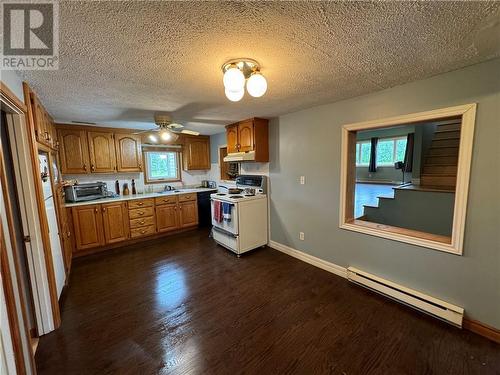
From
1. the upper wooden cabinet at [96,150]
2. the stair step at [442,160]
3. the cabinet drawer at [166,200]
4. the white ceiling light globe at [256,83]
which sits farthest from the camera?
the cabinet drawer at [166,200]

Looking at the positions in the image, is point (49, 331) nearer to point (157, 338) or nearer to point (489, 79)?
point (157, 338)

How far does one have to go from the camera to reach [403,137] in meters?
6.43

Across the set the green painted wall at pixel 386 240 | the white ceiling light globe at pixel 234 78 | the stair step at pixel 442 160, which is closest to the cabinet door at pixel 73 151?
the green painted wall at pixel 386 240

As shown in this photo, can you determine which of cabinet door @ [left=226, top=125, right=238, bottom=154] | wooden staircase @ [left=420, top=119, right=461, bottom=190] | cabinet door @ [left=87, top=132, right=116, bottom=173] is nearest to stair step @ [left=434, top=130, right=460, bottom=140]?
wooden staircase @ [left=420, top=119, right=461, bottom=190]

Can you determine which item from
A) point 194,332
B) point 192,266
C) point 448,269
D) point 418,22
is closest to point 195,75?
point 418,22

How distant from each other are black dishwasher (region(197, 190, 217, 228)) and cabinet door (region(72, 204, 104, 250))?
1855 mm

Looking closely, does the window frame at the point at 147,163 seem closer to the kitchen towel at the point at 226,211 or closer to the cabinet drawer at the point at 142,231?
the cabinet drawer at the point at 142,231

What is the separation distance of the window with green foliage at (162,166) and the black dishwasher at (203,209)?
2.64 feet

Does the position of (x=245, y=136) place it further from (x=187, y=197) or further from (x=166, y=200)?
(x=166, y=200)

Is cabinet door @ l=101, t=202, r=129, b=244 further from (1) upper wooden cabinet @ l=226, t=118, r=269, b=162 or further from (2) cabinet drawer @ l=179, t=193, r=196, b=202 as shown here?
(1) upper wooden cabinet @ l=226, t=118, r=269, b=162

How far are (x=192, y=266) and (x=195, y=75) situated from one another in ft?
8.06

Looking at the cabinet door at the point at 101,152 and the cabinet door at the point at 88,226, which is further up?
the cabinet door at the point at 101,152

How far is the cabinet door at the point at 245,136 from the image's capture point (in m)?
3.35

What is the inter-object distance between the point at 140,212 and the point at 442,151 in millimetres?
5312
